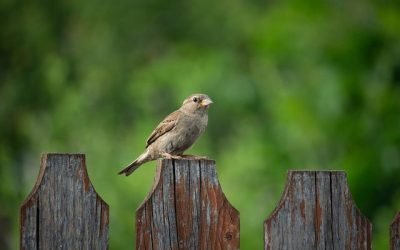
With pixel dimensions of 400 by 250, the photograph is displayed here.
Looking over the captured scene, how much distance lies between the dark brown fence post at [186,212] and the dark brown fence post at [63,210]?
18 centimetres

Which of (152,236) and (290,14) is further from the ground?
(290,14)

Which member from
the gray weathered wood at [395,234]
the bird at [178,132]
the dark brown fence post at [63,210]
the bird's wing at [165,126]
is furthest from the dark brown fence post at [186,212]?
the bird's wing at [165,126]

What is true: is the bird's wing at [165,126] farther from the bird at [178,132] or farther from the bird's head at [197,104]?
the bird's head at [197,104]

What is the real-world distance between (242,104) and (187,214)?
8457 millimetres

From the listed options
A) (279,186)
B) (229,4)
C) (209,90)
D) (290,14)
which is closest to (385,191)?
(279,186)

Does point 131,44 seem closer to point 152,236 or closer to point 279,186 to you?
point 279,186

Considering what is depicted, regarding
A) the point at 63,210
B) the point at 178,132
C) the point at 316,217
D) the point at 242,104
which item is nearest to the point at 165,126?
the point at 178,132

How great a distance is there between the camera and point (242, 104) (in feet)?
39.0

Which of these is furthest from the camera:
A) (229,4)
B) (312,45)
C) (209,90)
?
(229,4)

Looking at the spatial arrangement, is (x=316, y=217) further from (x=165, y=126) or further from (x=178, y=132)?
(x=165, y=126)

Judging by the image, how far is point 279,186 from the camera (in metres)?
8.88

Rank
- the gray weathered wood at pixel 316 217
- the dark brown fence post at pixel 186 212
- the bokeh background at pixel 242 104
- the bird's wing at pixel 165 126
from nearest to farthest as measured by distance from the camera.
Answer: the dark brown fence post at pixel 186 212
the gray weathered wood at pixel 316 217
the bird's wing at pixel 165 126
the bokeh background at pixel 242 104

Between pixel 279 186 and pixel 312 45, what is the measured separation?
1450 mm

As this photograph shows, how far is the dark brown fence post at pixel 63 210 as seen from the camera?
3242mm
